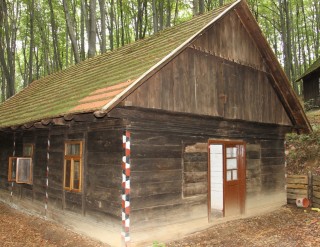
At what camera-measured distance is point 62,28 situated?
33469 millimetres

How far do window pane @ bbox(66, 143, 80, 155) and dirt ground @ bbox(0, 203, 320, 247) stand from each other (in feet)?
7.11

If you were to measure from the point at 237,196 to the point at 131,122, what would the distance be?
4.89m

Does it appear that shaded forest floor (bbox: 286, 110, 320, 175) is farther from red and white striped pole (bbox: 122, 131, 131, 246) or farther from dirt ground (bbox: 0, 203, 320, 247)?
red and white striped pole (bbox: 122, 131, 131, 246)

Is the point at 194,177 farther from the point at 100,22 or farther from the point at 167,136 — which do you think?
the point at 100,22

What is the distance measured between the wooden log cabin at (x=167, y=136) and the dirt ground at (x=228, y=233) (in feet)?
1.14

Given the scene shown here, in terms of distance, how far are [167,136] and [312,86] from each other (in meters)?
22.9

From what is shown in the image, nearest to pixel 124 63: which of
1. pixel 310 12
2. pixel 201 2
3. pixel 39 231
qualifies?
pixel 39 231

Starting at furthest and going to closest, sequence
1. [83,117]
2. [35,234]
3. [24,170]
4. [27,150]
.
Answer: [27,150] → [24,170] → [35,234] → [83,117]

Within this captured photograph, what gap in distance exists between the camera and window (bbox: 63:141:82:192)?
908 centimetres

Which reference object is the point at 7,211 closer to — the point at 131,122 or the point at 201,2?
the point at 131,122

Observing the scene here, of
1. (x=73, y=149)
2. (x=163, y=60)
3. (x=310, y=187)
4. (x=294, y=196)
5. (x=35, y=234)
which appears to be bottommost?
(x=35, y=234)

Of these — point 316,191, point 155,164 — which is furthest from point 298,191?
point 155,164

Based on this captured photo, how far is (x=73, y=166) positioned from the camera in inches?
368

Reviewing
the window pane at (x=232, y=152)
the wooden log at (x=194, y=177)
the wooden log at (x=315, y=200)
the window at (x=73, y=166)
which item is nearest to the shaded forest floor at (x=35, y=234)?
the window at (x=73, y=166)
